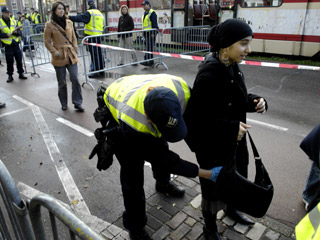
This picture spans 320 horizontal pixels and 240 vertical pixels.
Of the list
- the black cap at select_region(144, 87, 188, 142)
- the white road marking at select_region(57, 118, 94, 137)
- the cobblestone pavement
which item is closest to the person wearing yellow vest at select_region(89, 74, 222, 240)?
the black cap at select_region(144, 87, 188, 142)

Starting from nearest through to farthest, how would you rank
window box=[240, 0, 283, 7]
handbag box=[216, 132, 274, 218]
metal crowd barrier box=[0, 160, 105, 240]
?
metal crowd barrier box=[0, 160, 105, 240] < handbag box=[216, 132, 274, 218] < window box=[240, 0, 283, 7]

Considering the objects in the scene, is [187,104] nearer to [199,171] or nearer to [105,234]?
[199,171]

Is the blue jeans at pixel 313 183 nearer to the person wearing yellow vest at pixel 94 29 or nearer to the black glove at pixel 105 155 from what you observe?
the black glove at pixel 105 155

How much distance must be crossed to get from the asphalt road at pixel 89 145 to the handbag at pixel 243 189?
75 centimetres

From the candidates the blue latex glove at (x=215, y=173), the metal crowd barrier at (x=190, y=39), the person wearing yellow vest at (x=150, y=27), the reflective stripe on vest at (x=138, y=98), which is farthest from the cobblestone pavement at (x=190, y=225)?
the metal crowd barrier at (x=190, y=39)

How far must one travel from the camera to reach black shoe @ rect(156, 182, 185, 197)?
304 cm

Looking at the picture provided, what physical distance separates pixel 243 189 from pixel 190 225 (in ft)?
2.55

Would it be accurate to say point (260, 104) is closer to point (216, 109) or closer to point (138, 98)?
point (216, 109)

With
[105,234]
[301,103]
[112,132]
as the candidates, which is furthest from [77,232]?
[301,103]

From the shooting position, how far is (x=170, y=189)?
3074mm

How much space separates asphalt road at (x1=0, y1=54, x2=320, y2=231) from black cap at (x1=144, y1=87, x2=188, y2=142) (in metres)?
1.47

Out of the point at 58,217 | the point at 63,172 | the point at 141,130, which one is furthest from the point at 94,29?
the point at 58,217

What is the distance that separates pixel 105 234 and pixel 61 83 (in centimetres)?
374

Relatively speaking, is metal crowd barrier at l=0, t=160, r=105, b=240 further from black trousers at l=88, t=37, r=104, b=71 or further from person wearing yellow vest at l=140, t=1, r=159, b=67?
person wearing yellow vest at l=140, t=1, r=159, b=67
